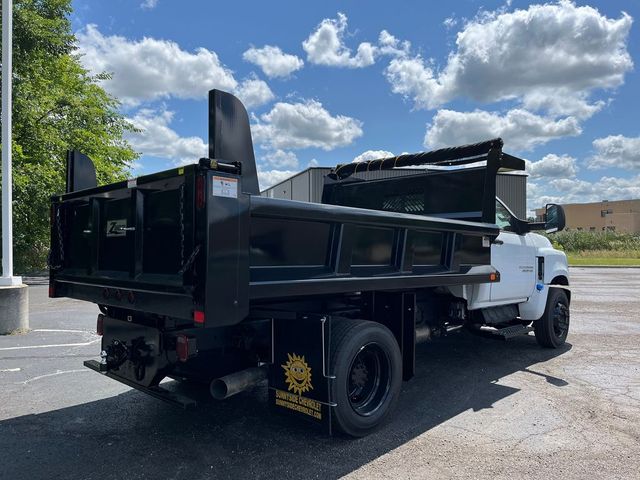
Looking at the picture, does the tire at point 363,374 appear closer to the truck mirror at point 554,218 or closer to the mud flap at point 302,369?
the mud flap at point 302,369

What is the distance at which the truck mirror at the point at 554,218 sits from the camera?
5.97 m

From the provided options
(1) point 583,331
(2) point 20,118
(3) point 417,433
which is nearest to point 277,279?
(3) point 417,433

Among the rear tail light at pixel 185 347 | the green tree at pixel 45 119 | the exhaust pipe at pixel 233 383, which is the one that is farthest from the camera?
the green tree at pixel 45 119

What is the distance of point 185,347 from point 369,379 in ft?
5.51

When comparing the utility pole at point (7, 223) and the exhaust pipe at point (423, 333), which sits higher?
the utility pole at point (7, 223)

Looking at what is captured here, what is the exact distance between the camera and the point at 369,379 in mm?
4203

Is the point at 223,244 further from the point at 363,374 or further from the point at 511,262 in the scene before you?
the point at 511,262

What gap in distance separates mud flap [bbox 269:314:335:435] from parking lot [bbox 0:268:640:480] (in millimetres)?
292

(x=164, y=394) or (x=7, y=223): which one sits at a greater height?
(x=7, y=223)

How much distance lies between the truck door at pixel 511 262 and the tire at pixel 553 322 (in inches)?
26.0

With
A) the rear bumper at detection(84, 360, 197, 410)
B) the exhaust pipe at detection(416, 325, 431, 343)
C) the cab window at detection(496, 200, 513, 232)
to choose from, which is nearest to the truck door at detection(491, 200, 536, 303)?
the cab window at detection(496, 200, 513, 232)

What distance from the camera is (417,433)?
3.98m

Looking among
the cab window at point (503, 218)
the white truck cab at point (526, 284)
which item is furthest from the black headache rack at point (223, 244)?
the cab window at point (503, 218)

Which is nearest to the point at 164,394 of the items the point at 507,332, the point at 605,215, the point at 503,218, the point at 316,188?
the point at 507,332
